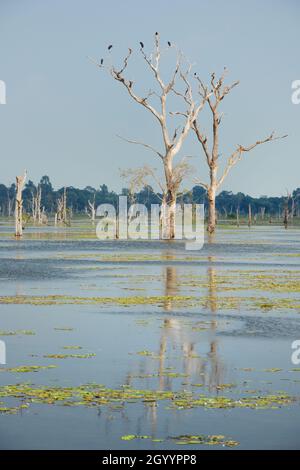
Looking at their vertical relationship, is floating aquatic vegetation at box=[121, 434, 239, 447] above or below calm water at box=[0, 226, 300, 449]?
below

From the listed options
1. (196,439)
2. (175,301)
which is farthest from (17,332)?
(196,439)

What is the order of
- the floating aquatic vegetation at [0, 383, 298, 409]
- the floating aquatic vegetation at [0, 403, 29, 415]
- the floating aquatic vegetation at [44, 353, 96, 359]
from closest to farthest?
the floating aquatic vegetation at [0, 403, 29, 415], the floating aquatic vegetation at [0, 383, 298, 409], the floating aquatic vegetation at [44, 353, 96, 359]

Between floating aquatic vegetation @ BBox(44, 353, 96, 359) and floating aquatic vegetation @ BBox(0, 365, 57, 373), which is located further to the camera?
floating aquatic vegetation @ BBox(44, 353, 96, 359)

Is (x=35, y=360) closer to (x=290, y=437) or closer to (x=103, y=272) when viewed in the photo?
(x=290, y=437)

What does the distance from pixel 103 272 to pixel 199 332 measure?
14.6 metres

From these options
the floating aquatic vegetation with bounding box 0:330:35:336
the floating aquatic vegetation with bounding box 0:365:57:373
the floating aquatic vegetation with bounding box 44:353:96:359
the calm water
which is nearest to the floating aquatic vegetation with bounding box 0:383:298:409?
the calm water

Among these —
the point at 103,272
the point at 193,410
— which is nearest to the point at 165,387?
the point at 193,410

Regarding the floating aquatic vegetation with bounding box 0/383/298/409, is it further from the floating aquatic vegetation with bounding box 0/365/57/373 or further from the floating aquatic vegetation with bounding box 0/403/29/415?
the floating aquatic vegetation with bounding box 0/365/57/373

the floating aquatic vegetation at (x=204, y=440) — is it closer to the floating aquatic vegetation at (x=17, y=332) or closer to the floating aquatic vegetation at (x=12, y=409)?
the floating aquatic vegetation at (x=12, y=409)

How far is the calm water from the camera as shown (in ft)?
27.2

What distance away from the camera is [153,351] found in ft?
40.9

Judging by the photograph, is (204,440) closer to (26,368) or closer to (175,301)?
(26,368)

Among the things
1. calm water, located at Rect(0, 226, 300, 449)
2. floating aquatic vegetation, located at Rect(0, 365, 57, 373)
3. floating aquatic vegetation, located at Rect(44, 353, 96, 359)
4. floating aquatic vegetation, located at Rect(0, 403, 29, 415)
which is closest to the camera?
calm water, located at Rect(0, 226, 300, 449)

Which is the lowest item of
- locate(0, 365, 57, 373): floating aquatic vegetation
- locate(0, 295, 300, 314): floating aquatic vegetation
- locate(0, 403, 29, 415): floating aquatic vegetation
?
locate(0, 295, 300, 314): floating aquatic vegetation
